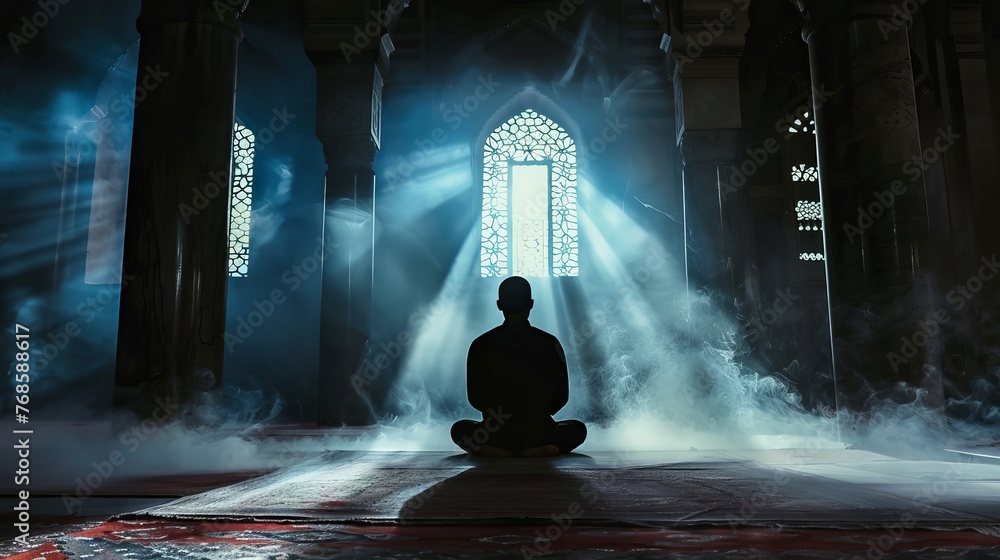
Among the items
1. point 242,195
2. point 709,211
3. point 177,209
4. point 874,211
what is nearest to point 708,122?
point 709,211

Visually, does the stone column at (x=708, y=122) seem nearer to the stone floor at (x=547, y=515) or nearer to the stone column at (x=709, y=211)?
the stone column at (x=709, y=211)

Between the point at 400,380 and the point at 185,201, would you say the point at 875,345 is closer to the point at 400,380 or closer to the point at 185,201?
the point at 185,201

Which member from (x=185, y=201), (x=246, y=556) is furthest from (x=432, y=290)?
(x=246, y=556)

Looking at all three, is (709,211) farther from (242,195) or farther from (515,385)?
(242,195)

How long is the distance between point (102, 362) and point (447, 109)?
6273 mm

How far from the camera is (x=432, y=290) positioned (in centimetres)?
1147

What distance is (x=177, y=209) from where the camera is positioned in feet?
16.2

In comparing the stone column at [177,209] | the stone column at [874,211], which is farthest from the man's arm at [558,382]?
the stone column at [177,209]

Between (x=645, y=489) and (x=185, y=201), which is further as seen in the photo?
(x=185, y=201)

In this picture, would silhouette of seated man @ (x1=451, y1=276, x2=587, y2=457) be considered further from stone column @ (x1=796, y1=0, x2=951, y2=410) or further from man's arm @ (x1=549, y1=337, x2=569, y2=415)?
stone column @ (x1=796, y1=0, x2=951, y2=410)

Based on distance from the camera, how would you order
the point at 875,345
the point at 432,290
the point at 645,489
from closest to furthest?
the point at 645,489 → the point at 875,345 → the point at 432,290

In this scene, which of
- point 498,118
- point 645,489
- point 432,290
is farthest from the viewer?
point 498,118

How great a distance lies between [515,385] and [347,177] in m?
5.10

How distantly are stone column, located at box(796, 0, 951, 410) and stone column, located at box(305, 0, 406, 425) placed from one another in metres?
4.93
